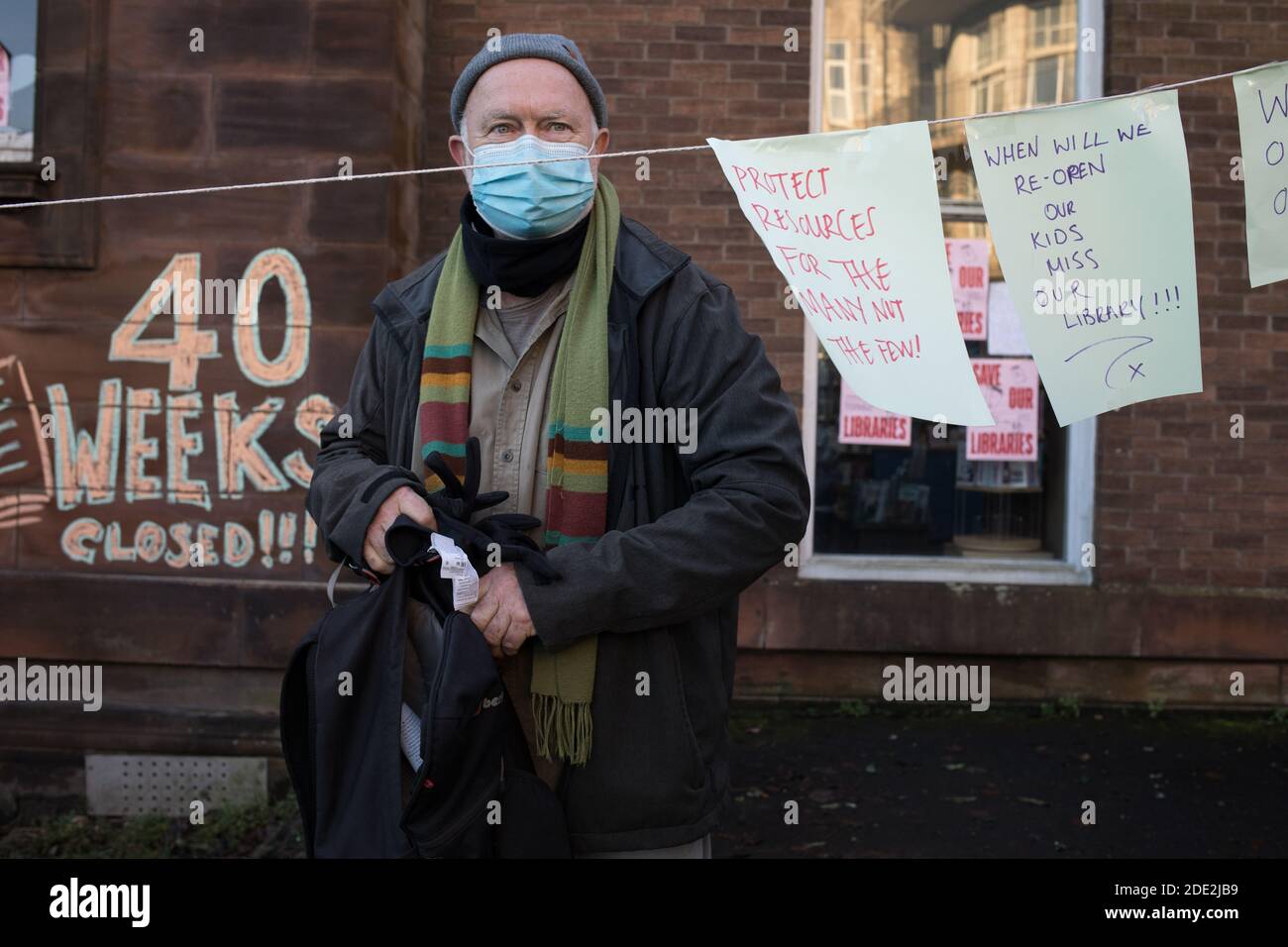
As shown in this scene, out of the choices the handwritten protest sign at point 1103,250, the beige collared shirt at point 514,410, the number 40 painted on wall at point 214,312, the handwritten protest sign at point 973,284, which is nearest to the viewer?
the beige collared shirt at point 514,410

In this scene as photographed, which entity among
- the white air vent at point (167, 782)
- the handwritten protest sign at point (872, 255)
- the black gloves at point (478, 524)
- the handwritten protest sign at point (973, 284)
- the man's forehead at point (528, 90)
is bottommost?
the white air vent at point (167, 782)

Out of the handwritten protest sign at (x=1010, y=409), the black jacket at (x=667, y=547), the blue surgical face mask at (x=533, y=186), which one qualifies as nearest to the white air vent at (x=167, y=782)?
the black jacket at (x=667, y=547)

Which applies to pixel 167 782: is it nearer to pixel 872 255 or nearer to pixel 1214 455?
pixel 872 255

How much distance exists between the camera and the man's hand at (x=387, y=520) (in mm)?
2041

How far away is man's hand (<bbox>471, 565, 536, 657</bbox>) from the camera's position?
1.98 metres

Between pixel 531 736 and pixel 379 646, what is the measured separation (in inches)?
13.2

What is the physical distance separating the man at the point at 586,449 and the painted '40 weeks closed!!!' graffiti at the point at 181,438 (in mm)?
2803

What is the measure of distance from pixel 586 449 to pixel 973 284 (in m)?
4.26

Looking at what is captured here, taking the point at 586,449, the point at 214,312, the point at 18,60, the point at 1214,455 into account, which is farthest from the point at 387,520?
the point at 1214,455

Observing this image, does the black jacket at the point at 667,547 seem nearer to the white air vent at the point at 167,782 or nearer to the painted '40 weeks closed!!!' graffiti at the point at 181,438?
the painted '40 weeks closed!!!' graffiti at the point at 181,438

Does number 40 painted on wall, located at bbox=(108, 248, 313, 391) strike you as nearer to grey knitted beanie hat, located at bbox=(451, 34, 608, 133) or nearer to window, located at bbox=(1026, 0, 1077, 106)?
grey knitted beanie hat, located at bbox=(451, 34, 608, 133)

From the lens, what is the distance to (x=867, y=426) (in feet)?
19.1

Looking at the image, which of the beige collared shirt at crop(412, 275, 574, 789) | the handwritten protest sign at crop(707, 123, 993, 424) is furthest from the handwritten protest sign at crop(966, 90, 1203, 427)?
the beige collared shirt at crop(412, 275, 574, 789)

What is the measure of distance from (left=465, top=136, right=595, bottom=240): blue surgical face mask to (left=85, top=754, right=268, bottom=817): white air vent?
3.44 metres
